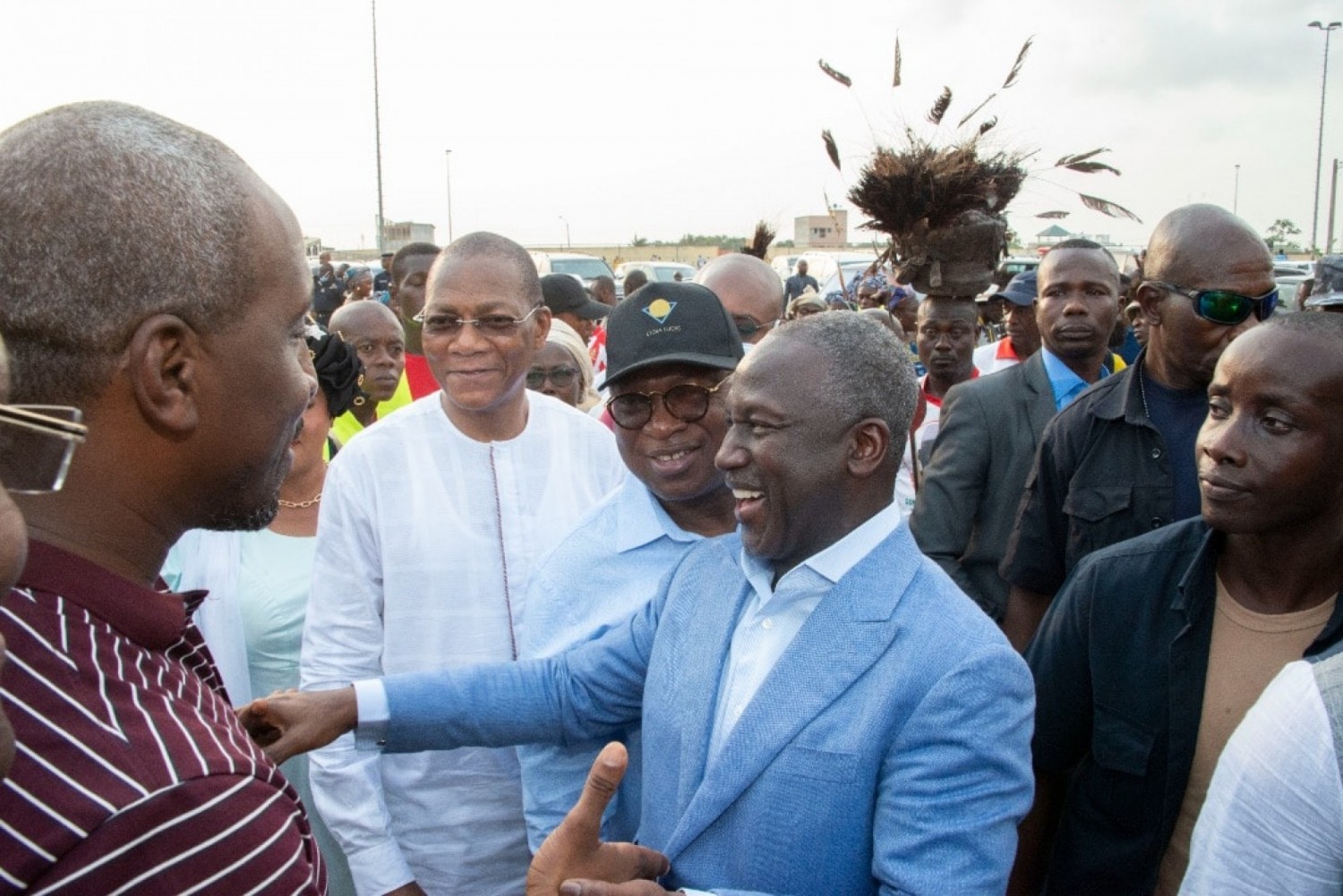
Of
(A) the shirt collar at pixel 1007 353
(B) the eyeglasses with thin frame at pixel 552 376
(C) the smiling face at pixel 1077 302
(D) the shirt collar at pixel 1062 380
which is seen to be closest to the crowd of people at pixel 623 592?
(D) the shirt collar at pixel 1062 380

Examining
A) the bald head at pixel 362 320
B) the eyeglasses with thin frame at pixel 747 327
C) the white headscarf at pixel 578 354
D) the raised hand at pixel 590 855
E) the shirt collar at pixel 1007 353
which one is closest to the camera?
the raised hand at pixel 590 855

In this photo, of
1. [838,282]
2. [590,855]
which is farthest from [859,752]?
[838,282]

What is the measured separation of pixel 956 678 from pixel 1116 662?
0.88 metres

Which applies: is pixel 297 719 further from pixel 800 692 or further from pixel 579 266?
pixel 579 266

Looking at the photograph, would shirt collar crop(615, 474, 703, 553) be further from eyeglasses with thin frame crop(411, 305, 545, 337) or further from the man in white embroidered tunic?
eyeglasses with thin frame crop(411, 305, 545, 337)

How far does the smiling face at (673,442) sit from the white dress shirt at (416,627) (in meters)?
0.40

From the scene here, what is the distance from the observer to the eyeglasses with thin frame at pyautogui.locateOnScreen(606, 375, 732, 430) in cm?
261

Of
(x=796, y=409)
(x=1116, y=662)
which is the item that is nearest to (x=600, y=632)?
(x=796, y=409)

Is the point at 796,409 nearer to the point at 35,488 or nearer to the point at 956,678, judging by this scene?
the point at 956,678

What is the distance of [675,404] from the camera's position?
8.57ft

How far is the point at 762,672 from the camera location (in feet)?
6.14

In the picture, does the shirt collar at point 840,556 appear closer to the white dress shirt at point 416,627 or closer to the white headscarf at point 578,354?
the white dress shirt at point 416,627

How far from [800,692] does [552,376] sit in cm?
370

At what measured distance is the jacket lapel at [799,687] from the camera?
174 cm
